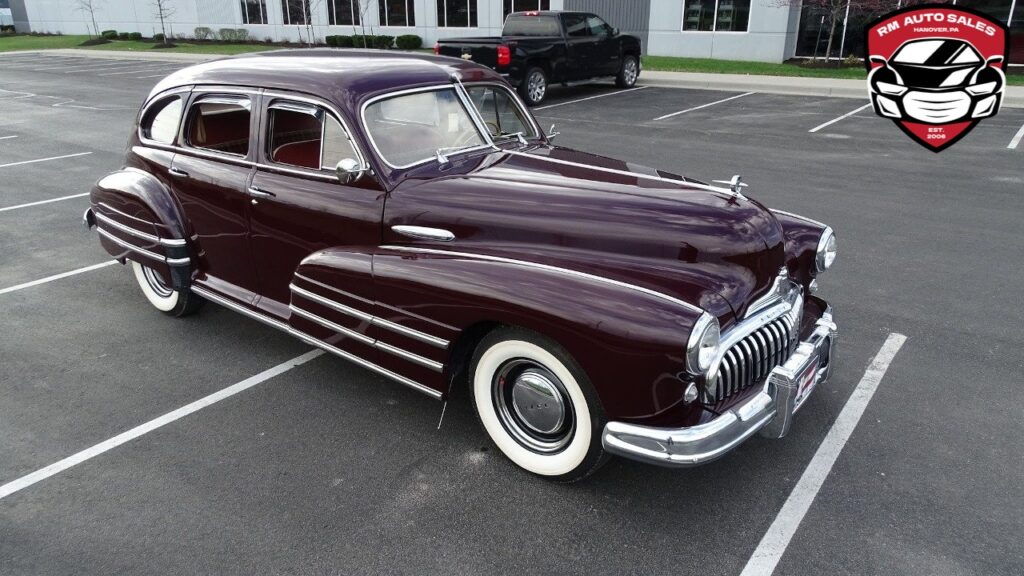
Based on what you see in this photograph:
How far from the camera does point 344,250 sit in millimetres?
3922

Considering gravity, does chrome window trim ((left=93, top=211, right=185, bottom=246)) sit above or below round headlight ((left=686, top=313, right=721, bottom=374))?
below

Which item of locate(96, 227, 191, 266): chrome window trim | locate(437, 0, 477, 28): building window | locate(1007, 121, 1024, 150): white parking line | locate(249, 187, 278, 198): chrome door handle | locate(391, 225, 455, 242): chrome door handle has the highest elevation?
locate(437, 0, 477, 28): building window

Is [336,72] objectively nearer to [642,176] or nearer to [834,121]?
[642,176]

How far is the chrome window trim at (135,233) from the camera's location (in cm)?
487

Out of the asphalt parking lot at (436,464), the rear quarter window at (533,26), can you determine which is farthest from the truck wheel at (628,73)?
the asphalt parking lot at (436,464)

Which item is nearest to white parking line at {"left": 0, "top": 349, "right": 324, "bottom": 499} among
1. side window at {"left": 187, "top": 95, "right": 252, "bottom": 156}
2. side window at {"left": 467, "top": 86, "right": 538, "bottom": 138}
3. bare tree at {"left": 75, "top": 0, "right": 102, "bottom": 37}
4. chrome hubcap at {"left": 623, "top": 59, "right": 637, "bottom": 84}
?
side window at {"left": 187, "top": 95, "right": 252, "bottom": 156}

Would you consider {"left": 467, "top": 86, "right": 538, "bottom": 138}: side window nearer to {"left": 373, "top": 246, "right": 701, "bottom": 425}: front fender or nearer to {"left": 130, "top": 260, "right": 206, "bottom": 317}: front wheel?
{"left": 373, "top": 246, "right": 701, "bottom": 425}: front fender

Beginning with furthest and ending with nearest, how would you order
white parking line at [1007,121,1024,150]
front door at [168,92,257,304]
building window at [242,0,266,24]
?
building window at [242,0,266,24] < white parking line at [1007,121,1024,150] < front door at [168,92,257,304]

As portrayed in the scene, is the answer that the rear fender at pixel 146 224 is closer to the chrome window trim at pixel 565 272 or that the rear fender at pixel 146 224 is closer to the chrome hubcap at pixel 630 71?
the chrome window trim at pixel 565 272

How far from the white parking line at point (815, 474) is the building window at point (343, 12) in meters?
31.0

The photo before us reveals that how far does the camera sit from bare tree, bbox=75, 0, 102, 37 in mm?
42531

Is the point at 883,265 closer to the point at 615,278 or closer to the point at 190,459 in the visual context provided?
the point at 615,278

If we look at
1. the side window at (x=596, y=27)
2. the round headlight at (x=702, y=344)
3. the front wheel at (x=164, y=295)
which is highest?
the side window at (x=596, y=27)

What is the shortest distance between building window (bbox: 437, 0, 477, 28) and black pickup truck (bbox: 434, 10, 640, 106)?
39.0ft
